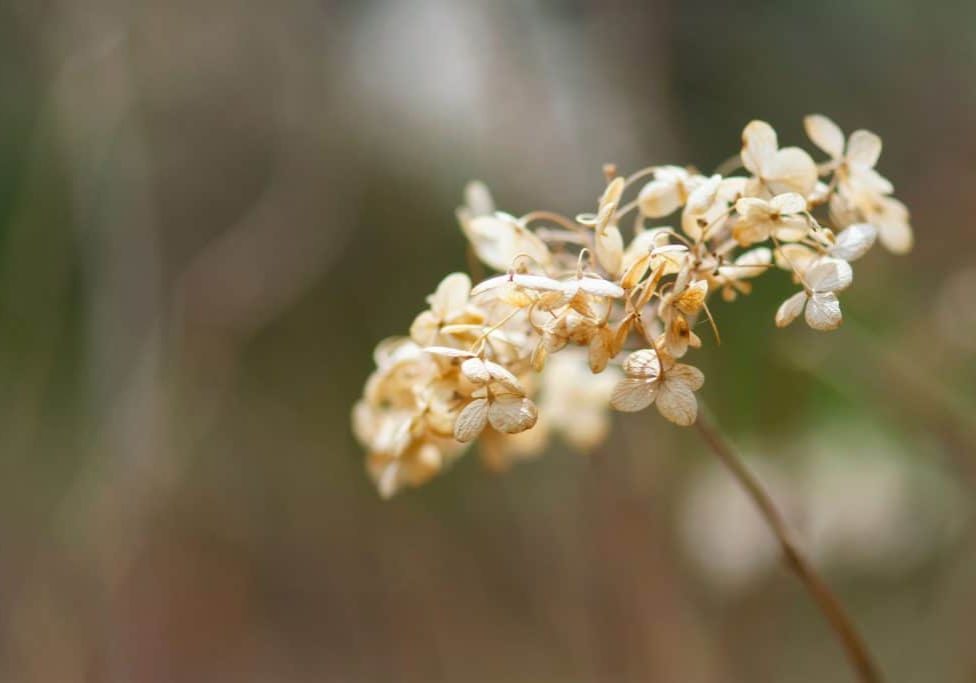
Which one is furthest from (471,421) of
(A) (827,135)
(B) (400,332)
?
(B) (400,332)

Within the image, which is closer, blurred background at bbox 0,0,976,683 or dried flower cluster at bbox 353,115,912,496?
dried flower cluster at bbox 353,115,912,496

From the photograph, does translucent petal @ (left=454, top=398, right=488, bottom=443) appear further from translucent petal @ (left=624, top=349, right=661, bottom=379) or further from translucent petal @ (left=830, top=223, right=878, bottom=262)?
translucent petal @ (left=830, top=223, right=878, bottom=262)

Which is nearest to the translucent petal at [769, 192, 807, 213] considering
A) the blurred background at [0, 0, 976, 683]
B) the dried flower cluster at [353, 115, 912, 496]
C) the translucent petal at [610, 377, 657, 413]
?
the dried flower cluster at [353, 115, 912, 496]

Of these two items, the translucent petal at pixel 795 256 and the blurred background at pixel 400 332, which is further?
the blurred background at pixel 400 332

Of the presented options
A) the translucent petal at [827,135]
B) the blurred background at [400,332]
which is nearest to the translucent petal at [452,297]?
the translucent petal at [827,135]

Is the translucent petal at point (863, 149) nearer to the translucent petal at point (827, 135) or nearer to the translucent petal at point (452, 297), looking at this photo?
the translucent petal at point (827, 135)

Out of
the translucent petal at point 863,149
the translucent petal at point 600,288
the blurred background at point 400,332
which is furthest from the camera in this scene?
the blurred background at point 400,332

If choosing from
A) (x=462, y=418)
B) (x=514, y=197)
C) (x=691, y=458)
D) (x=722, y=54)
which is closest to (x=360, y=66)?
(x=514, y=197)
